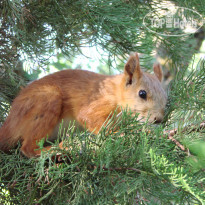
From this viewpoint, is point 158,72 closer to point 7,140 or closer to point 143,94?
point 143,94

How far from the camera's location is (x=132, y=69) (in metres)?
1.55

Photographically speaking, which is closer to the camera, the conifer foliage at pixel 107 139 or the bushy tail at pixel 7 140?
the conifer foliage at pixel 107 139

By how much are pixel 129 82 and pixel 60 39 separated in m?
0.43

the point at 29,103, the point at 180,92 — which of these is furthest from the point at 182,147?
the point at 29,103

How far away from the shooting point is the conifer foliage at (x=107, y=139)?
2.86 feet

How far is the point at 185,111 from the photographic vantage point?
115 centimetres

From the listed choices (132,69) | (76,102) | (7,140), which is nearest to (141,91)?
(132,69)

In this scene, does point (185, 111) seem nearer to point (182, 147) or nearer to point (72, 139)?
point (182, 147)

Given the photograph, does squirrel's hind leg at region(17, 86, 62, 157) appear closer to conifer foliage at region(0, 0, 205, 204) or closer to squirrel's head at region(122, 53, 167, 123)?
conifer foliage at region(0, 0, 205, 204)

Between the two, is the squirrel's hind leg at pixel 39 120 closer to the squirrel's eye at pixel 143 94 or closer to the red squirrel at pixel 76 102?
the red squirrel at pixel 76 102

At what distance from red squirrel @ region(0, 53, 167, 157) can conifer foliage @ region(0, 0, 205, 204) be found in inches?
3.4

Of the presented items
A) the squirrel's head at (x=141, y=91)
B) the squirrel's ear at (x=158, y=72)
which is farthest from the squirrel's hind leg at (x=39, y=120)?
the squirrel's ear at (x=158, y=72)

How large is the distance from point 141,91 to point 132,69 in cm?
13

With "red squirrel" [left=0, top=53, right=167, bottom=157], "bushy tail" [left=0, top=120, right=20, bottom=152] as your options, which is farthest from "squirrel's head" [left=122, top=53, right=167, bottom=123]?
"bushy tail" [left=0, top=120, right=20, bottom=152]
